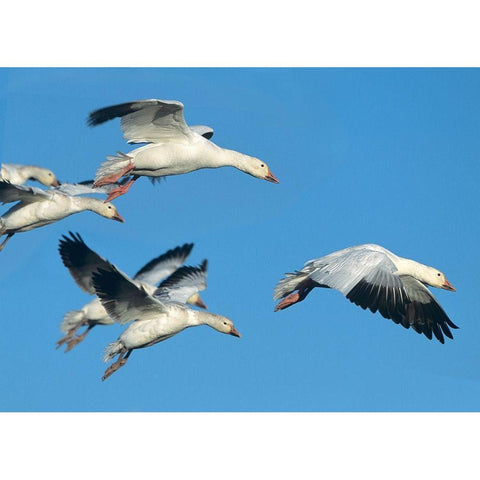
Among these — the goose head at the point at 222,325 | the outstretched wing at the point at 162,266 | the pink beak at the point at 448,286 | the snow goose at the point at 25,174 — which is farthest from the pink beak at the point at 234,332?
the snow goose at the point at 25,174

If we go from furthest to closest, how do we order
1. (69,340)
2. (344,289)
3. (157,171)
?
(69,340) < (157,171) < (344,289)

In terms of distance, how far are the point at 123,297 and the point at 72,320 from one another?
3.50m

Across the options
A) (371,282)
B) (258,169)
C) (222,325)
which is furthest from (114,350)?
(371,282)

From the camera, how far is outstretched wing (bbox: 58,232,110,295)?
11078 millimetres

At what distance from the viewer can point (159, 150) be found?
9492mm

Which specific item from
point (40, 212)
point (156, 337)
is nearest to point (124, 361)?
point (156, 337)

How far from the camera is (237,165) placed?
9.97 meters

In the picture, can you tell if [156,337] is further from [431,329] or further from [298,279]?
[431,329]

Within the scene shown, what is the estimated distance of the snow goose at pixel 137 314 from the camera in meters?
9.44

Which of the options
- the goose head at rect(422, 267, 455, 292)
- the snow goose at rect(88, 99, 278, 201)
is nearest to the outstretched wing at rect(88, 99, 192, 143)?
the snow goose at rect(88, 99, 278, 201)

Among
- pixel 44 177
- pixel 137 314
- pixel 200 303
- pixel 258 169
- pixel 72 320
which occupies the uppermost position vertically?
pixel 44 177

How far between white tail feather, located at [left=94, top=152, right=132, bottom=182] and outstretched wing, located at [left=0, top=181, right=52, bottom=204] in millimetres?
1404

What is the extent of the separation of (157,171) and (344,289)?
207 cm

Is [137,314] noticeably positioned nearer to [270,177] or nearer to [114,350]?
[114,350]
